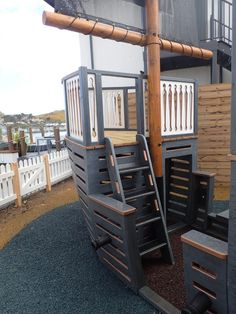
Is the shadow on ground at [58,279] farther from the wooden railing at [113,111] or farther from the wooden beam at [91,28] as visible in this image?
the wooden beam at [91,28]

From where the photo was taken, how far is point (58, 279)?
304 centimetres

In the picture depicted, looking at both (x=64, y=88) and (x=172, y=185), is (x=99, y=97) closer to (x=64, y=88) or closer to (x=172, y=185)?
(x=64, y=88)

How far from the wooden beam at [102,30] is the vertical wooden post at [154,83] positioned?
9 centimetres

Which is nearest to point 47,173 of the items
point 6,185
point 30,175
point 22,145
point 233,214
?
point 30,175

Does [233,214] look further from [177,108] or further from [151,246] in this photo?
[177,108]

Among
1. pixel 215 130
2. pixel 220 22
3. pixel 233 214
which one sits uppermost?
pixel 220 22

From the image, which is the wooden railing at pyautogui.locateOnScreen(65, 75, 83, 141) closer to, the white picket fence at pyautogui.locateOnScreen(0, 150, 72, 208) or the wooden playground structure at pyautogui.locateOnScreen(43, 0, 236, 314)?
the wooden playground structure at pyautogui.locateOnScreen(43, 0, 236, 314)

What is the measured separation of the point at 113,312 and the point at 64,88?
3.27 metres

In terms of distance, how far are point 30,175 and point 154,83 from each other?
398 centimetres

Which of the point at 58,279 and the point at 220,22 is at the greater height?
the point at 220,22

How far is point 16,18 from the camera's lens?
34.0ft

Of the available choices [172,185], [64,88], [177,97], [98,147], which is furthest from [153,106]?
[172,185]

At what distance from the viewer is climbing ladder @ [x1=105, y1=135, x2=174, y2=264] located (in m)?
3.22

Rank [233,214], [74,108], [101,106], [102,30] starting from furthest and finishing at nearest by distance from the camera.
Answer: [74,108] < [101,106] < [102,30] < [233,214]
